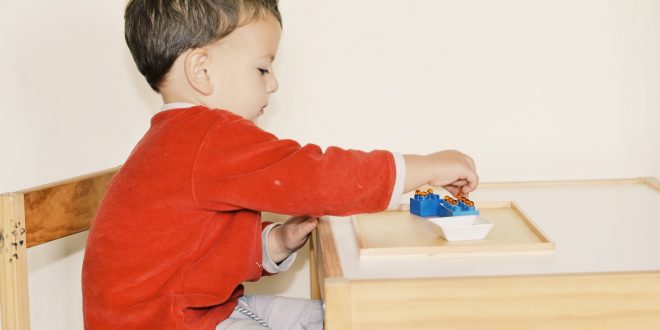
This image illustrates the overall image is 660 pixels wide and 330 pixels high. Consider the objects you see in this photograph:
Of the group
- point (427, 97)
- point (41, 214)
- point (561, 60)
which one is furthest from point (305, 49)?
point (41, 214)

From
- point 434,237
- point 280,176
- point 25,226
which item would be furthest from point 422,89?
point 25,226

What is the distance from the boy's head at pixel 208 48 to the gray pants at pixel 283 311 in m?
0.28

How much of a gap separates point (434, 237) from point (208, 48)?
0.37 m

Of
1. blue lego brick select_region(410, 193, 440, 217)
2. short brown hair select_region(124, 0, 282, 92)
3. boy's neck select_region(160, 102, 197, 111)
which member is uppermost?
short brown hair select_region(124, 0, 282, 92)

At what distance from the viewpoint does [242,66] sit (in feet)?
3.17

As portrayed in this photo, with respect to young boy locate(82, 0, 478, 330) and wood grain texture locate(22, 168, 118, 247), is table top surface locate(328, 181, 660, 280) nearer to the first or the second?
young boy locate(82, 0, 478, 330)

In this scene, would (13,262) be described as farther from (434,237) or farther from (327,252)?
(434,237)

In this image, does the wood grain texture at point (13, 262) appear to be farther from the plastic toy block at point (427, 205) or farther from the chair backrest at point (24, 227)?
the plastic toy block at point (427, 205)

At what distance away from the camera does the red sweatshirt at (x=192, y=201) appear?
851mm

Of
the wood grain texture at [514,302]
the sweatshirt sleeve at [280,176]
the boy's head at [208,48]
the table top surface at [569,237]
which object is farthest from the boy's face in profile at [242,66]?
the wood grain texture at [514,302]

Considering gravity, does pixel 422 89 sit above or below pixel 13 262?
above

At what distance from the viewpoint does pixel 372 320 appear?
0.77 meters

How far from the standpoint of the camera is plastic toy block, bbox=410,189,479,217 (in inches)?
38.6

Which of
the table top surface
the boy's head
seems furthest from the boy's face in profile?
the table top surface
